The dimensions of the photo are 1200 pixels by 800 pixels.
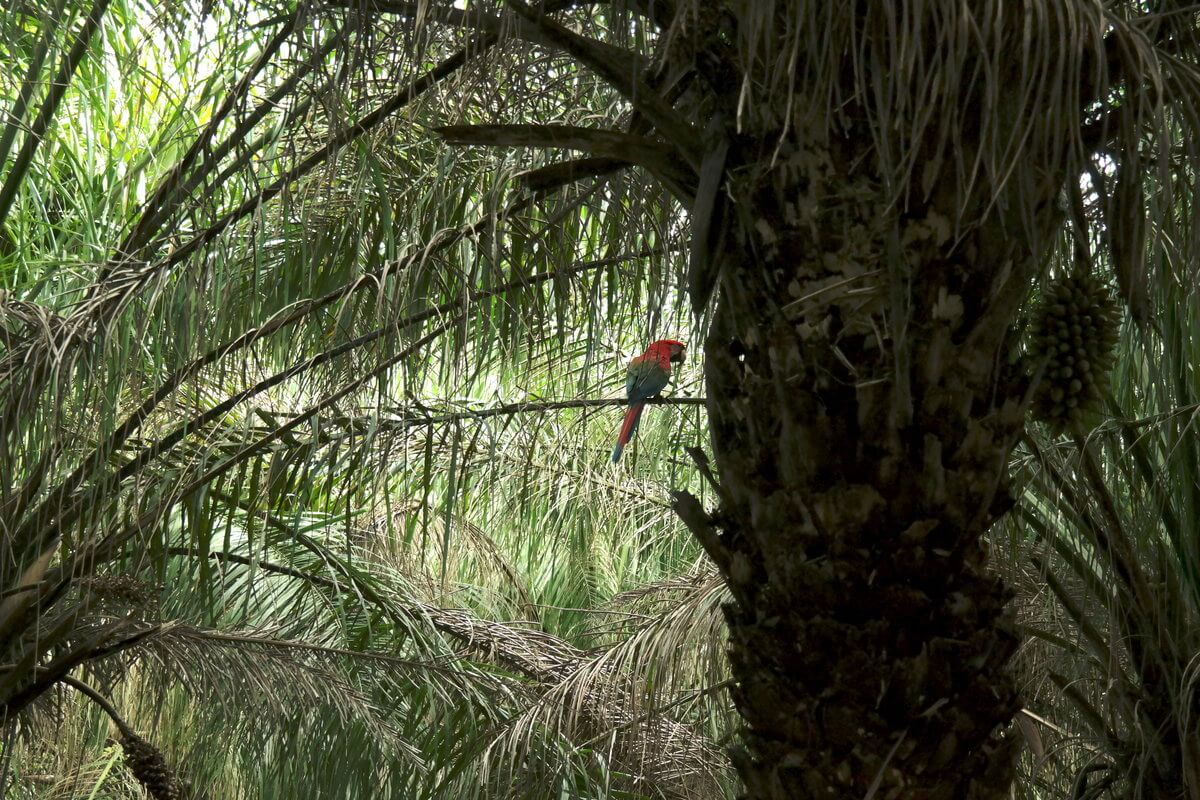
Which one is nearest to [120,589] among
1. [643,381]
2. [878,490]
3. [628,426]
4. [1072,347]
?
[643,381]

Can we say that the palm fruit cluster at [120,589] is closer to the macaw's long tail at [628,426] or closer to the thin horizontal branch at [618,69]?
the macaw's long tail at [628,426]

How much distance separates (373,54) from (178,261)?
654 millimetres

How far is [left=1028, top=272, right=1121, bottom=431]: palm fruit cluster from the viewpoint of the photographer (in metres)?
1.46

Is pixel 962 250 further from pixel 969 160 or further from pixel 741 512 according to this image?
pixel 741 512

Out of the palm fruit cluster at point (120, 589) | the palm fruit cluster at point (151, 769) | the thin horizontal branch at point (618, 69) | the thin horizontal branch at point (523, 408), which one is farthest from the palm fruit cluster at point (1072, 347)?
the palm fruit cluster at point (151, 769)

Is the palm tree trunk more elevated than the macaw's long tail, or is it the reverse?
the macaw's long tail

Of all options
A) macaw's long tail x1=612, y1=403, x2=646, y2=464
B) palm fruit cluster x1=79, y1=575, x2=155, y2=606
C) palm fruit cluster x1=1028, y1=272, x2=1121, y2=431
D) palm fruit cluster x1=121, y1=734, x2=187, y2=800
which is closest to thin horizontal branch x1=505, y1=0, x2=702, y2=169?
palm fruit cluster x1=1028, y1=272, x2=1121, y2=431

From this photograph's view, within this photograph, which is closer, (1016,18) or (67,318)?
(1016,18)

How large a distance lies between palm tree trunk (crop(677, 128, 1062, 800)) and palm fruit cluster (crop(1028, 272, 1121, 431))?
117 millimetres

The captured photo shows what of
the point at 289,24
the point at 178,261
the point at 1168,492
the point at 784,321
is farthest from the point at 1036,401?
the point at 178,261

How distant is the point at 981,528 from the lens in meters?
1.36

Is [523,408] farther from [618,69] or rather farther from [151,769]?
[618,69]

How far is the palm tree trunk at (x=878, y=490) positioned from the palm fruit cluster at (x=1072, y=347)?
117mm

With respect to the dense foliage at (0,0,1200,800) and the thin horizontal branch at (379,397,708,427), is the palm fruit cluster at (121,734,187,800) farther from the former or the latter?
the thin horizontal branch at (379,397,708,427)
